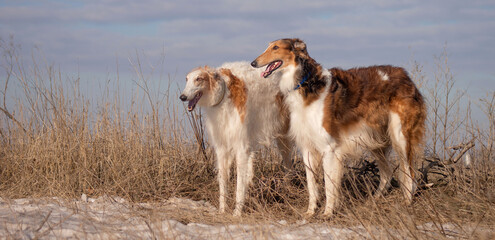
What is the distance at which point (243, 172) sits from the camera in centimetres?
526

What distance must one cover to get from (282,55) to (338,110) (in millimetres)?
832

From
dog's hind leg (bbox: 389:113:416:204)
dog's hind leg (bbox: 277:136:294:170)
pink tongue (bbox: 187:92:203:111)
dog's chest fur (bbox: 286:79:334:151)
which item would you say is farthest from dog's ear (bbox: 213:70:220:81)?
dog's hind leg (bbox: 389:113:416:204)

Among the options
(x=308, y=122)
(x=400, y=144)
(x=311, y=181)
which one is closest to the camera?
(x=308, y=122)

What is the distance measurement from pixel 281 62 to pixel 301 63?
21 centimetres

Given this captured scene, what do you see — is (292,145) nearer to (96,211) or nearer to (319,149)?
(319,149)

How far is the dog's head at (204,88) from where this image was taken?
5.17 metres

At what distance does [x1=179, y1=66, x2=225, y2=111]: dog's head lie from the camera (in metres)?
5.17

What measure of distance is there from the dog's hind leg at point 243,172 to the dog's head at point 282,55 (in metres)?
0.93

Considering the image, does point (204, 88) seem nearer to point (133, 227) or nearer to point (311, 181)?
point (311, 181)

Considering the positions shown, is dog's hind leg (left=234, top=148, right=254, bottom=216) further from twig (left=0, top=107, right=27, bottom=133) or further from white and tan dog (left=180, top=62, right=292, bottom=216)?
twig (left=0, top=107, right=27, bottom=133)

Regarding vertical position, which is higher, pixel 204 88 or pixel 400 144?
pixel 204 88

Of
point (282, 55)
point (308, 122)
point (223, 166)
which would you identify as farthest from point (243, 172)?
point (282, 55)

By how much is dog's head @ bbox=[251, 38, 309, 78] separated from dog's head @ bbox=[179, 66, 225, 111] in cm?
48

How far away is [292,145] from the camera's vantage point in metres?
5.96
